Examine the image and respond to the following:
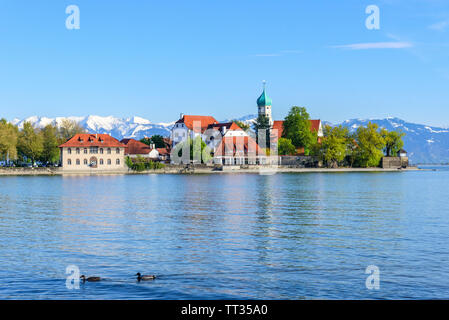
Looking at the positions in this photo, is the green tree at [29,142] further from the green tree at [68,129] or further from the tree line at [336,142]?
the tree line at [336,142]

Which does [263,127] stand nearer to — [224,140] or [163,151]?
[224,140]

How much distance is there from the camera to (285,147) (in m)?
167

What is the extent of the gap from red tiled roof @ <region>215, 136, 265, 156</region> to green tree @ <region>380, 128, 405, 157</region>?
144ft

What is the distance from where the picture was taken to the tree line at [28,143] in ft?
433

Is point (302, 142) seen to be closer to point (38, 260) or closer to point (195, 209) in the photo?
point (195, 209)

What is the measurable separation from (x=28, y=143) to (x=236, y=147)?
63.3 meters

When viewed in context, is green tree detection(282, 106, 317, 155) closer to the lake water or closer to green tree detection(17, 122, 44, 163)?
green tree detection(17, 122, 44, 163)

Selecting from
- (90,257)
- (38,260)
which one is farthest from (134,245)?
(38,260)

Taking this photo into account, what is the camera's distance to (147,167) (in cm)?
14962

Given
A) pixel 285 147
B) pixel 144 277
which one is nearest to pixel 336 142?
pixel 285 147

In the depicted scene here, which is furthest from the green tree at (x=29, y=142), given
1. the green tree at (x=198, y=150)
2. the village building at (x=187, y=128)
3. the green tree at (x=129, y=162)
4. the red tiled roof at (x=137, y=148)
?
the village building at (x=187, y=128)

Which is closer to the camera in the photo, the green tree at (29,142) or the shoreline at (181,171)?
the shoreline at (181,171)

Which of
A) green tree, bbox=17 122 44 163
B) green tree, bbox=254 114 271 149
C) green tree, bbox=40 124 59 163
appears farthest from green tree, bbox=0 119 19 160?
green tree, bbox=254 114 271 149

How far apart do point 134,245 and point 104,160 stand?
407ft
